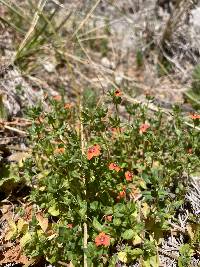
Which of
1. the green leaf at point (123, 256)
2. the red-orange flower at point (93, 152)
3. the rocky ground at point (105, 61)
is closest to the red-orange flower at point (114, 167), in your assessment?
the red-orange flower at point (93, 152)

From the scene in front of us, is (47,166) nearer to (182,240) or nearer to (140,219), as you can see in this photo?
(140,219)

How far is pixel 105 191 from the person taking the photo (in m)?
2.14

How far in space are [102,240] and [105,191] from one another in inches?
13.0

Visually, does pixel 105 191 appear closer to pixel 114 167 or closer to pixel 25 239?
pixel 114 167

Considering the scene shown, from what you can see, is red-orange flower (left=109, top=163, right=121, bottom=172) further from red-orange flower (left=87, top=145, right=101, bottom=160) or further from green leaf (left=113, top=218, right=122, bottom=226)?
green leaf (left=113, top=218, right=122, bottom=226)

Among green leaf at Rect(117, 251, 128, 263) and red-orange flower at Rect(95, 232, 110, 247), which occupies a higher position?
red-orange flower at Rect(95, 232, 110, 247)

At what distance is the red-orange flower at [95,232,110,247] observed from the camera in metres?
1.86

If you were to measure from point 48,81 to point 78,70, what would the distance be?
28 centimetres

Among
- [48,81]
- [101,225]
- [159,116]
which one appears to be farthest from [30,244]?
[48,81]

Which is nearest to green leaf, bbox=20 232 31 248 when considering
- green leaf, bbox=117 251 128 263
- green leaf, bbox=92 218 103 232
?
green leaf, bbox=92 218 103 232

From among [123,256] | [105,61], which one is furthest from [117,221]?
[105,61]

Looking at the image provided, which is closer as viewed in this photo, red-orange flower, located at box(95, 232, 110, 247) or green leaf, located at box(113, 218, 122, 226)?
red-orange flower, located at box(95, 232, 110, 247)

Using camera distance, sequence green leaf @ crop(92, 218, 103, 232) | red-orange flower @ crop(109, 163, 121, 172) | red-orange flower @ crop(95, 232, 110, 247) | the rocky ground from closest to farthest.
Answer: red-orange flower @ crop(95, 232, 110, 247), green leaf @ crop(92, 218, 103, 232), red-orange flower @ crop(109, 163, 121, 172), the rocky ground

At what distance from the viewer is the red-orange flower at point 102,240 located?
1858 mm
